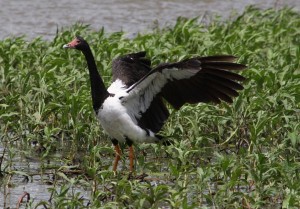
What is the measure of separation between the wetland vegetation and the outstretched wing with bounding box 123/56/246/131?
33 cm

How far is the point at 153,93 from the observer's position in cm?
805

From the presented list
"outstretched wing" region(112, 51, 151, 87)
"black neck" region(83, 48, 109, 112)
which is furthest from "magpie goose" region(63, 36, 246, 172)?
"outstretched wing" region(112, 51, 151, 87)

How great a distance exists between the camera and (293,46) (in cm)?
1115

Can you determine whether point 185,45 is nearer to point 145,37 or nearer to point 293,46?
point 145,37

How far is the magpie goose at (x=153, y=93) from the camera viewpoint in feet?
24.7

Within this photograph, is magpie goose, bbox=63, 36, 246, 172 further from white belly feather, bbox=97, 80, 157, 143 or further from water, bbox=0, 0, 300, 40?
water, bbox=0, 0, 300, 40

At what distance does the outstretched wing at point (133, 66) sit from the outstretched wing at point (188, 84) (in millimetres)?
685

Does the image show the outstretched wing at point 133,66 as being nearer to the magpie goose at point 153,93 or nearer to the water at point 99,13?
the magpie goose at point 153,93

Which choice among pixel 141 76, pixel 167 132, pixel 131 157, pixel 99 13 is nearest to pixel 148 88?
pixel 167 132

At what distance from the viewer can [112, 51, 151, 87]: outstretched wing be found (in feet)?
29.0

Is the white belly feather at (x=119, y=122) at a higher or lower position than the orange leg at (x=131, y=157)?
higher

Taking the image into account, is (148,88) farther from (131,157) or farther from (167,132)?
(131,157)

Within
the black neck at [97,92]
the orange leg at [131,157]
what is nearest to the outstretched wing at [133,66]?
the black neck at [97,92]

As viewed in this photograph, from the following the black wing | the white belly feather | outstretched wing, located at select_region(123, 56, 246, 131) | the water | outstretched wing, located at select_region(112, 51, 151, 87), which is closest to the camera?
outstretched wing, located at select_region(123, 56, 246, 131)
